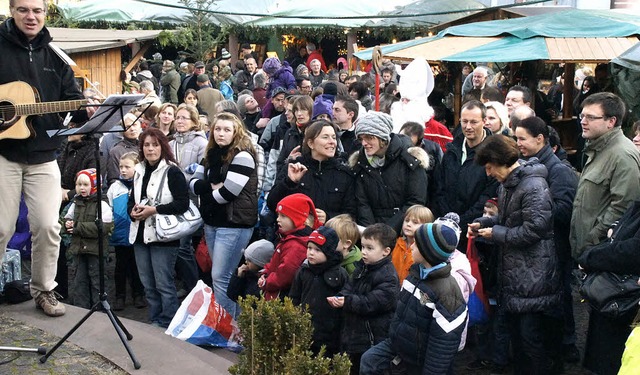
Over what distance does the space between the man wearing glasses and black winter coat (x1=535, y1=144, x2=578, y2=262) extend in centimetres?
32

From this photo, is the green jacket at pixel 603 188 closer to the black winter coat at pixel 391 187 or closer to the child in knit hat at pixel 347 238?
the black winter coat at pixel 391 187

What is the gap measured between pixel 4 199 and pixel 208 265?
10.3 feet

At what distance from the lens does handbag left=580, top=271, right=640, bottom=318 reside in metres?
5.77

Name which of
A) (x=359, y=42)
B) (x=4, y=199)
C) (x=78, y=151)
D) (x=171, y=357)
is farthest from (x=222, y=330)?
(x=359, y=42)

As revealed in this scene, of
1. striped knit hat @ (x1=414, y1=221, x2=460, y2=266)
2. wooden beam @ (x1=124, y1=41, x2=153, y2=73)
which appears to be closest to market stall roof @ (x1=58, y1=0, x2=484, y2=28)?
wooden beam @ (x1=124, y1=41, x2=153, y2=73)

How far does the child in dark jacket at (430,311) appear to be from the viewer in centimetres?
575

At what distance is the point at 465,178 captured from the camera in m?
7.68

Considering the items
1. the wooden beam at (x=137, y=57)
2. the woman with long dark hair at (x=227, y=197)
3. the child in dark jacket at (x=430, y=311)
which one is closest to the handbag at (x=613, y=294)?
the child in dark jacket at (x=430, y=311)

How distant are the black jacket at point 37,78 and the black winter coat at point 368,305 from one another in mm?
2284

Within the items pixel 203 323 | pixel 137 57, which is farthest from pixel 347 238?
pixel 137 57

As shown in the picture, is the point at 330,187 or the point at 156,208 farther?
the point at 156,208

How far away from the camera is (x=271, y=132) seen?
35.1 feet

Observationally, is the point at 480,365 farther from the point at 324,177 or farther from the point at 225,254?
the point at 225,254

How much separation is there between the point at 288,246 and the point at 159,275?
1.66 m
